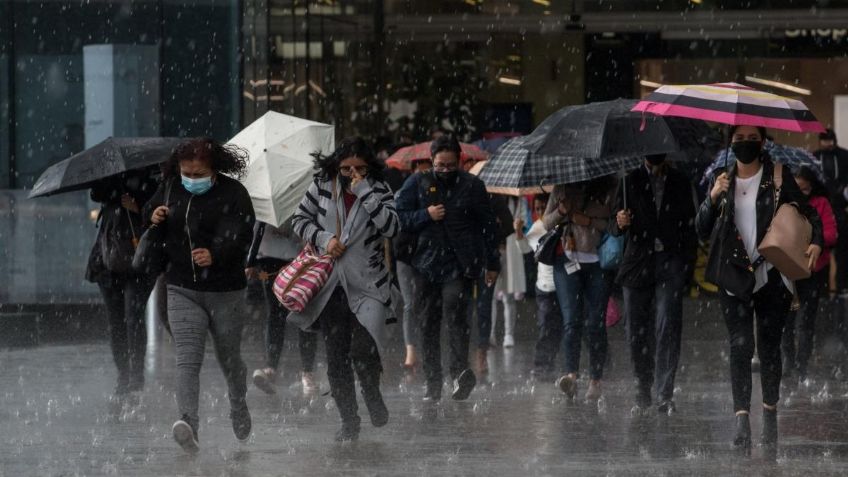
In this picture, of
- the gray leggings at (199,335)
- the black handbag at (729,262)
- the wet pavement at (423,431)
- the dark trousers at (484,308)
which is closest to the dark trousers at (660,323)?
the wet pavement at (423,431)

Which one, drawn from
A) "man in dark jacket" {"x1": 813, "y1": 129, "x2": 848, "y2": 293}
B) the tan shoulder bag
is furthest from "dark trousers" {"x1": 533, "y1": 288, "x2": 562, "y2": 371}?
"man in dark jacket" {"x1": 813, "y1": 129, "x2": 848, "y2": 293}

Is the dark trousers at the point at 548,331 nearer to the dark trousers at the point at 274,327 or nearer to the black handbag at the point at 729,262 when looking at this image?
the dark trousers at the point at 274,327

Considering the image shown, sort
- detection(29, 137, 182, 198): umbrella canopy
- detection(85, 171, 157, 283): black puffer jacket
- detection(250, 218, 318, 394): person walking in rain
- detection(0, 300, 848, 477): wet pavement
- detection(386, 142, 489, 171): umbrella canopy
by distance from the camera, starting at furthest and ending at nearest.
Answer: detection(386, 142, 489, 171): umbrella canopy < detection(250, 218, 318, 394): person walking in rain < detection(85, 171, 157, 283): black puffer jacket < detection(29, 137, 182, 198): umbrella canopy < detection(0, 300, 848, 477): wet pavement

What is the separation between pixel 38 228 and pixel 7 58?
203cm

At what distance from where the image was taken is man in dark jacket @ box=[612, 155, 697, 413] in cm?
1069

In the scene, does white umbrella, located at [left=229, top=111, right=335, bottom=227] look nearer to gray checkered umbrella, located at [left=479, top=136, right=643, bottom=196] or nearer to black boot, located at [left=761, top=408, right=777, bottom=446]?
gray checkered umbrella, located at [left=479, top=136, right=643, bottom=196]

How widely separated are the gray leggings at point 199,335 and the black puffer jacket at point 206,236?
0.24 ft

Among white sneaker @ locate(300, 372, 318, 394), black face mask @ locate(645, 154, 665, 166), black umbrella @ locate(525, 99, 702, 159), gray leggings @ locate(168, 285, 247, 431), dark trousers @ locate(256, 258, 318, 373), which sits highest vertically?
black umbrella @ locate(525, 99, 702, 159)

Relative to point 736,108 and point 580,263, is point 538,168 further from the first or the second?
point 736,108

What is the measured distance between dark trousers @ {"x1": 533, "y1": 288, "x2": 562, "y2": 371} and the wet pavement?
0.64 ft

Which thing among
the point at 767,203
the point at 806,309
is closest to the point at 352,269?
the point at 767,203

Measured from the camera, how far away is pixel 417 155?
13.9 m

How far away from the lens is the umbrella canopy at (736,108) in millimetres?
9195

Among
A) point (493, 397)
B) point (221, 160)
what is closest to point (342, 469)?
point (221, 160)
